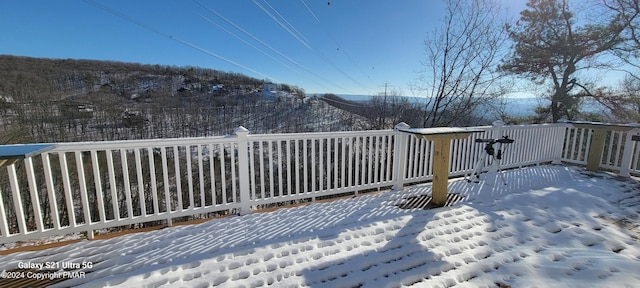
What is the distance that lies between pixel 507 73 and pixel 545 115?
235cm

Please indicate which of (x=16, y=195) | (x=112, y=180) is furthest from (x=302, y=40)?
(x=16, y=195)

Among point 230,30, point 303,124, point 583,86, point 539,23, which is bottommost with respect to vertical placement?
point 303,124

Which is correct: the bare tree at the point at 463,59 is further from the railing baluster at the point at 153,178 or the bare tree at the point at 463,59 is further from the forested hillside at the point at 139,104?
the forested hillside at the point at 139,104

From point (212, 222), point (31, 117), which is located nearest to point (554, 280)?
point (212, 222)

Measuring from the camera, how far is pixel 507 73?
8.29 m

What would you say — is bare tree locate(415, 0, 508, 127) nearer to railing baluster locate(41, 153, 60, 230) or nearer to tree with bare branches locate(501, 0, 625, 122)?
tree with bare branches locate(501, 0, 625, 122)

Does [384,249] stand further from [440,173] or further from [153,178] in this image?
[153,178]

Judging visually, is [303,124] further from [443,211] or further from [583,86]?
[443,211]

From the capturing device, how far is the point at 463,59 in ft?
23.1

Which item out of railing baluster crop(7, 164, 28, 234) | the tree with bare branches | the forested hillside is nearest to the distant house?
the forested hillside

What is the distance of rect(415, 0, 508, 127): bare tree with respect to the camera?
21.7 feet

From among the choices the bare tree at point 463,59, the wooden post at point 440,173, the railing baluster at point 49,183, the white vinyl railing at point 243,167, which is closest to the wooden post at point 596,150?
the white vinyl railing at point 243,167

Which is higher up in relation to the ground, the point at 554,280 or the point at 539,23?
the point at 539,23

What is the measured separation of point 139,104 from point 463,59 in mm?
25890
